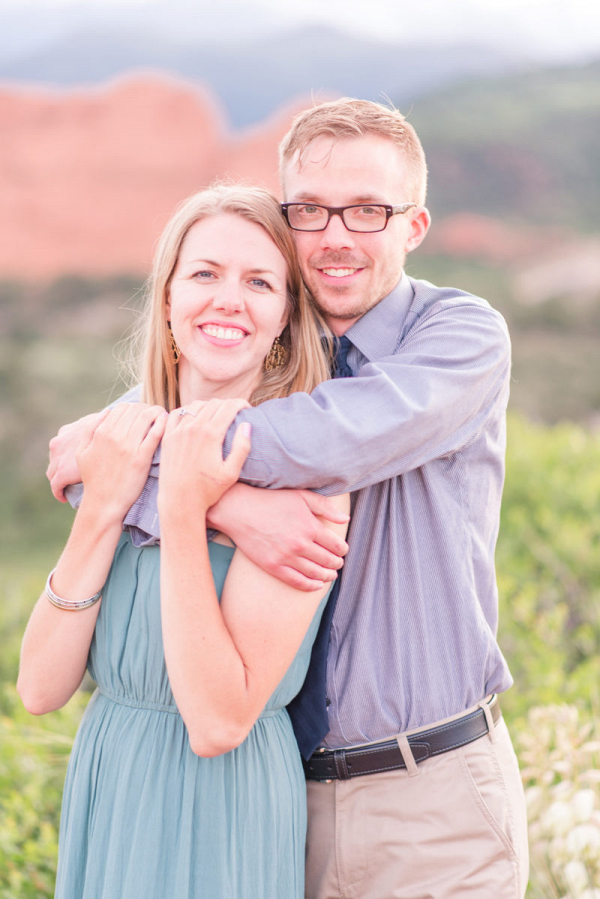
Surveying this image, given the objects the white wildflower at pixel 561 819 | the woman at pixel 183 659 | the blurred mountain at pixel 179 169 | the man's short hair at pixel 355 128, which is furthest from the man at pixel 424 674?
the blurred mountain at pixel 179 169

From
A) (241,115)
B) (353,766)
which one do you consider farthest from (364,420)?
(241,115)

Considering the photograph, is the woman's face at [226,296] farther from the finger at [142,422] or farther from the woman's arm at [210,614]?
the woman's arm at [210,614]

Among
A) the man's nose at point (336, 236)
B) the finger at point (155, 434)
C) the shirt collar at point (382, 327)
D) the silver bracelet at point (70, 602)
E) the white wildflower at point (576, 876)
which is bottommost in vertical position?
the white wildflower at point (576, 876)

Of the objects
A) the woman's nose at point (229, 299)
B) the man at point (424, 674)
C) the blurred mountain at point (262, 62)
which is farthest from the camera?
the blurred mountain at point (262, 62)

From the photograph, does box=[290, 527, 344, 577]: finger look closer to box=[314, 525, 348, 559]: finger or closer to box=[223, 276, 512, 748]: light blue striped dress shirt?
box=[314, 525, 348, 559]: finger

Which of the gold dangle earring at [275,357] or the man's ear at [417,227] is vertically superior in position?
the man's ear at [417,227]

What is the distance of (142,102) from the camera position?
14.6 meters

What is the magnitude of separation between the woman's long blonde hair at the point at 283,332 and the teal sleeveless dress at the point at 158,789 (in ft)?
1.62

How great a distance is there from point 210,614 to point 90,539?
1.12ft

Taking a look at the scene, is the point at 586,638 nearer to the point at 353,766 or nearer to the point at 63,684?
the point at 353,766

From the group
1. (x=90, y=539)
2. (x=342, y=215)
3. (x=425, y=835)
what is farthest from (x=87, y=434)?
(x=425, y=835)

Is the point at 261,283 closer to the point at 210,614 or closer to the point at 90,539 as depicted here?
the point at 90,539

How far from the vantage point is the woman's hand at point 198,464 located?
163cm

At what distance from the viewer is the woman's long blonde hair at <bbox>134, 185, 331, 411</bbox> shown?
205cm
